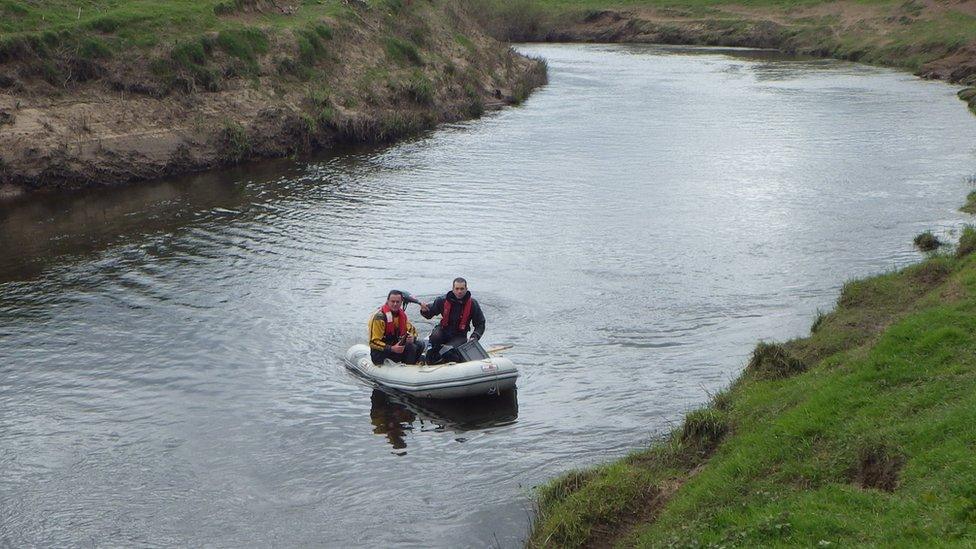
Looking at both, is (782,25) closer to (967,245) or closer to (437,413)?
(967,245)

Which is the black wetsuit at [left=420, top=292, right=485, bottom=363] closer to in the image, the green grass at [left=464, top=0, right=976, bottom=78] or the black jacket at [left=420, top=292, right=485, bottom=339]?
the black jacket at [left=420, top=292, right=485, bottom=339]

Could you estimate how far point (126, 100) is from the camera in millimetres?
31547

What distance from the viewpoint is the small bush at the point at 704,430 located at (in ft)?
37.7

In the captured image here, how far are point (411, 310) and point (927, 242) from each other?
1100 cm

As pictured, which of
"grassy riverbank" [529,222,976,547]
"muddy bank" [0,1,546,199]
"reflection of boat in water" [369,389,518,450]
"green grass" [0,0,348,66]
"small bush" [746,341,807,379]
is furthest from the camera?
"green grass" [0,0,348,66]

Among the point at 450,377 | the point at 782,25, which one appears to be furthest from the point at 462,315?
the point at 782,25

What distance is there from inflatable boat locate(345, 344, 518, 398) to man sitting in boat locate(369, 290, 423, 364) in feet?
0.60

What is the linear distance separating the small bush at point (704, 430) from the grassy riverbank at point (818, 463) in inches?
0.5

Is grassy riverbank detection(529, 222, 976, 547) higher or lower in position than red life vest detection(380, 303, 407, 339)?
higher

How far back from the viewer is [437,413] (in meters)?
15.2

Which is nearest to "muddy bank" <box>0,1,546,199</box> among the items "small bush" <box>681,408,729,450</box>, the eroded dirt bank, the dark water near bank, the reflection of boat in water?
the dark water near bank

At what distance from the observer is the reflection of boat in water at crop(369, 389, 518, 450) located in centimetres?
1463

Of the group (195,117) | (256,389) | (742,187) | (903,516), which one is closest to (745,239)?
(742,187)

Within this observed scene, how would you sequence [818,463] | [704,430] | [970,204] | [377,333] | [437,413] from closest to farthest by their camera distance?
1. [818,463]
2. [704,430]
3. [437,413]
4. [377,333]
5. [970,204]
